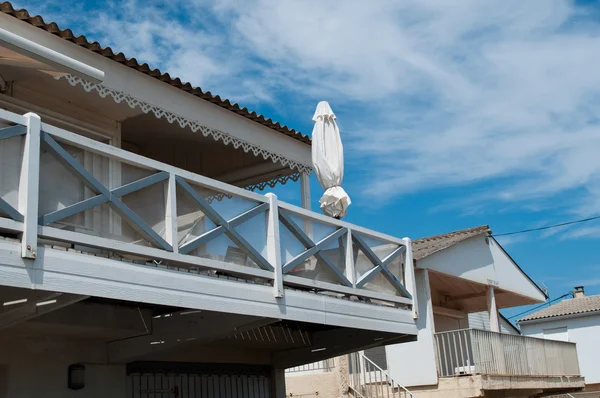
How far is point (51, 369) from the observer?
28.4 ft

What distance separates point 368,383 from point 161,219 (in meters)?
10.4

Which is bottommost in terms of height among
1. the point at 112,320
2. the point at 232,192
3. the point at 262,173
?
the point at 112,320

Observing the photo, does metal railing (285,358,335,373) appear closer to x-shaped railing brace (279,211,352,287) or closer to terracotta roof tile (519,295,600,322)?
x-shaped railing brace (279,211,352,287)

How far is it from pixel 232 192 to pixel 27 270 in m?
2.63

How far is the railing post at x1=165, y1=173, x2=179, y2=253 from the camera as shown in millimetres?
7477

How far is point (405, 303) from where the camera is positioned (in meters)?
10.6

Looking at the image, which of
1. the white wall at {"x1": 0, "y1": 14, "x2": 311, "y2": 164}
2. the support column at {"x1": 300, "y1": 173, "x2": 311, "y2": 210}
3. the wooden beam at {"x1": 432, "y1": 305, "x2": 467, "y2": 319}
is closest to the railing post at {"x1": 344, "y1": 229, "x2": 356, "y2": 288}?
the white wall at {"x1": 0, "y1": 14, "x2": 311, "y2": 164}

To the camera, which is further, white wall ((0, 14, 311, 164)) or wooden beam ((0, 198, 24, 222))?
white wall ((0, 14, 311, 164))

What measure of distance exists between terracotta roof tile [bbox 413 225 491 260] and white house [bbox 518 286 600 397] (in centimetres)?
1443

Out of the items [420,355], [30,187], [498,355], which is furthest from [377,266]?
[498,355]

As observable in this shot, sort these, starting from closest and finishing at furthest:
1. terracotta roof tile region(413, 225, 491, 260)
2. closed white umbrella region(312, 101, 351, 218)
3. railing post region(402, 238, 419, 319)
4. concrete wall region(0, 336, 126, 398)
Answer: concrete wall region(0, 336, 126, 398), closed white umbrella region(312, 101, 351, 218), railing post region(402, 238, 419, 319), terracotta roof tile region(413, 225, 491, 260)

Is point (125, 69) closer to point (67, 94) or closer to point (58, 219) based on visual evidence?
point (67, 94)

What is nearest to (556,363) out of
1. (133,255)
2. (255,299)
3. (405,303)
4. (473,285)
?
(473,285)

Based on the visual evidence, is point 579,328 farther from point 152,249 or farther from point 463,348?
point 152,249
